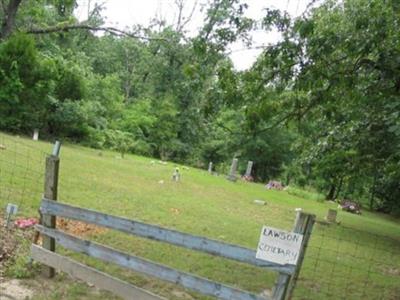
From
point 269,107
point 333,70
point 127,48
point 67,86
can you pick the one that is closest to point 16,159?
point 269,107

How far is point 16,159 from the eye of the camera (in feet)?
Result: 41.3

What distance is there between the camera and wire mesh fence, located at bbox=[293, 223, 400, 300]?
691cm

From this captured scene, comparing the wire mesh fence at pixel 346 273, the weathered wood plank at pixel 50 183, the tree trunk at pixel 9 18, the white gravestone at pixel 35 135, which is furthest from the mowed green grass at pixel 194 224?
the white gravestone at pixel 35 135

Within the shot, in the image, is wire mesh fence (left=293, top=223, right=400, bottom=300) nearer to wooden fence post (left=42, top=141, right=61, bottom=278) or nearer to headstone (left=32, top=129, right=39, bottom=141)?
wooden fence post (left=42, top=141, right=61, bottom=278)

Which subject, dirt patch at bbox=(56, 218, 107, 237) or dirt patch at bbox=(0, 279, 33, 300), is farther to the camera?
dirt patch at bbox=(56, 218, 107, 237)

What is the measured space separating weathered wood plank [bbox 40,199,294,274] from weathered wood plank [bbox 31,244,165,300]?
0.46 m

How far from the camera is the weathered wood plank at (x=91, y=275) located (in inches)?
183

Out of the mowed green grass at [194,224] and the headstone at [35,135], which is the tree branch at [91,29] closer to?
the mowed green grass at [194,224]

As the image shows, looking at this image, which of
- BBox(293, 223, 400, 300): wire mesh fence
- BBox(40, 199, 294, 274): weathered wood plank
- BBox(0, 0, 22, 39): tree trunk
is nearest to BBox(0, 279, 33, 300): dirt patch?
BBox(40, 199, 294, 274): weathered wood plank

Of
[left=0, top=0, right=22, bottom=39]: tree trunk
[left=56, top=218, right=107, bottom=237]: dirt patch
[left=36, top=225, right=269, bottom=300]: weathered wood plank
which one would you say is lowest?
[left=56, top=218, right=107, bottom=237]: dirt patch

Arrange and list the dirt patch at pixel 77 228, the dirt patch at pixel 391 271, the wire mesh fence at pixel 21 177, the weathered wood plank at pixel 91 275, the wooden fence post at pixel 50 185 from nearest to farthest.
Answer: the weathered wood plank at pixel 91 275 < the wooden fence post at pixel 50 185 < the dirt patch at pixel 77 228 < the wire mesh fence at pixel 21 177 < the dirt patch at pixel 391 271

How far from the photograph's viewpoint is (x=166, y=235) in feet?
15.0

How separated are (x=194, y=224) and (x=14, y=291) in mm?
5437

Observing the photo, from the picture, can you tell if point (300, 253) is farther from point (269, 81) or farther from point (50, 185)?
point (269, 81)
